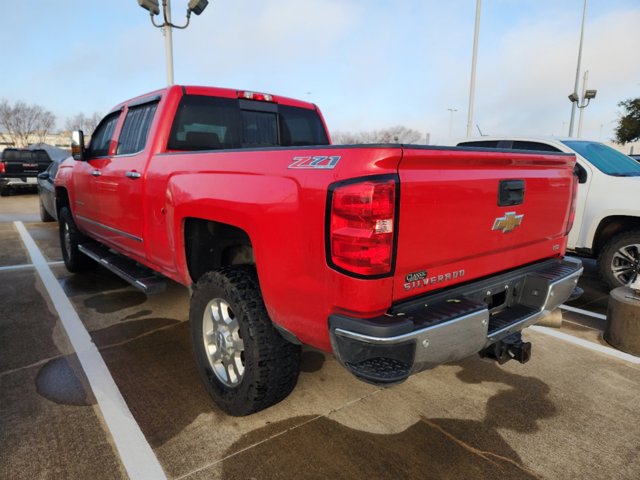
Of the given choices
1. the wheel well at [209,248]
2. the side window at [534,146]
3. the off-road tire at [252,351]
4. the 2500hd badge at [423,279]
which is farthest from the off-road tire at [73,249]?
the side window at [534,146]

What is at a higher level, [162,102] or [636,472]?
[162,102]

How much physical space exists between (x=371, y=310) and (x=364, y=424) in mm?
1085

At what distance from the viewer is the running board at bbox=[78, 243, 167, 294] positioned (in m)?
3.41

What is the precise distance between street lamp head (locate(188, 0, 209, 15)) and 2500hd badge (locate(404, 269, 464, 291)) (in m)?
→ 8.91

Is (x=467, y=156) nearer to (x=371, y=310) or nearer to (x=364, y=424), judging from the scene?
(x=371, y=310)

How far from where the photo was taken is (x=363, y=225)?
5.98ft

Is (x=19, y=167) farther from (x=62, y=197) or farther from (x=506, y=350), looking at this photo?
(x=506, y=350)

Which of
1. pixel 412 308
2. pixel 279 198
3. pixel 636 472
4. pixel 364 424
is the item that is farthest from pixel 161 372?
pixel 636 472

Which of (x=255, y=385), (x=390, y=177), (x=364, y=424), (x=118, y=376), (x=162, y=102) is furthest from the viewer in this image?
(x=162, y=102)

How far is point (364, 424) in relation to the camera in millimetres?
2604

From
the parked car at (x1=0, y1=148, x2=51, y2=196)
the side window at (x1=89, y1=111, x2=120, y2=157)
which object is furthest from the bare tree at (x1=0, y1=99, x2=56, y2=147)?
the side window at (x1=89, y1=111, x2=120, y2=157)

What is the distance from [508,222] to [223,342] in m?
1.84

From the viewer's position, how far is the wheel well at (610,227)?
510cm

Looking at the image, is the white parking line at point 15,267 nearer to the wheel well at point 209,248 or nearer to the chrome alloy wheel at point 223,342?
the wheel well at point 209,248
